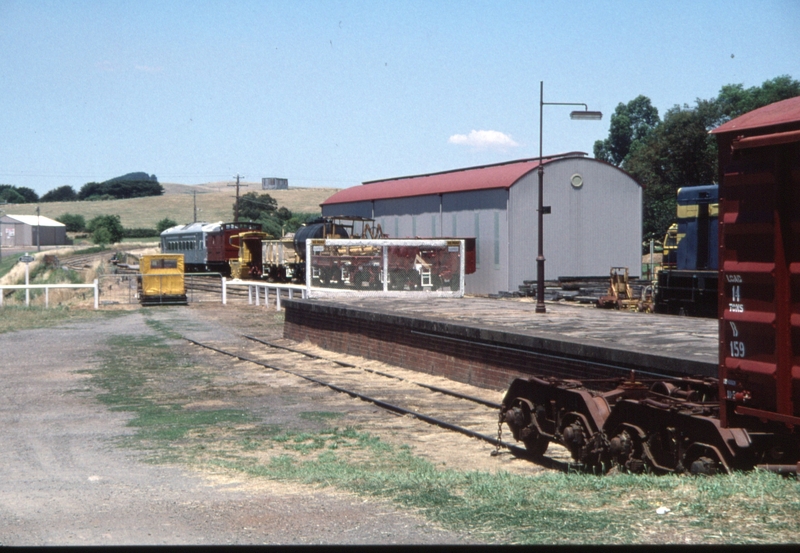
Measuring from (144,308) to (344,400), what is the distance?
76.5 ft

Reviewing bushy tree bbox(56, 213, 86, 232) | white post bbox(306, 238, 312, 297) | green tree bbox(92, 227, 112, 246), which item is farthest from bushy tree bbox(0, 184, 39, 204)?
white post bbox(306, 238, 312, 297)

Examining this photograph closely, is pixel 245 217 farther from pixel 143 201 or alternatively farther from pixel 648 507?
pixel 648 507

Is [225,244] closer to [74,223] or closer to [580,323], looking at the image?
[580,323]

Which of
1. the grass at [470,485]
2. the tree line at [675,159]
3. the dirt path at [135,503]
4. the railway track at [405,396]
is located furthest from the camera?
the tree line at [675,159]

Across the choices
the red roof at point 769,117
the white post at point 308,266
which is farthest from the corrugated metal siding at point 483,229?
the red roof at point 769,117

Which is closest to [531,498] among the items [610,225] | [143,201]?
[610,225]

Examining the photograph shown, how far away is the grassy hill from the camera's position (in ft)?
460

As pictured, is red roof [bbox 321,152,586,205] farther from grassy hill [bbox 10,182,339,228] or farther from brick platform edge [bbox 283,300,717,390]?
grassy hill [bbox 10,182,339,228]

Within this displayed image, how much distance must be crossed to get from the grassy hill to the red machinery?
426ft

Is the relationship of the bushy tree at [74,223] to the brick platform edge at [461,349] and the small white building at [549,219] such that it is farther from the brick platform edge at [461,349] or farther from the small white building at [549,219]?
the brick platform edge at [461,349]

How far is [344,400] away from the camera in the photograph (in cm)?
1430

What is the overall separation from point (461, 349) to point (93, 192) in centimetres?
18186

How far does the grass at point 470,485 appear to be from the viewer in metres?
5.66

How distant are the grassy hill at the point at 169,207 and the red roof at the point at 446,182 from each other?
278ft
